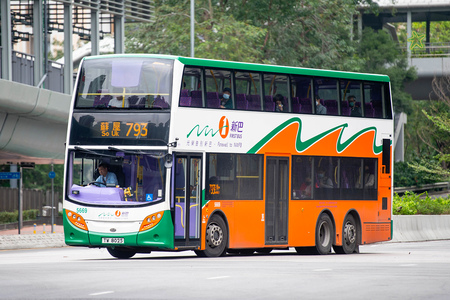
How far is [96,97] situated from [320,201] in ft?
20.0

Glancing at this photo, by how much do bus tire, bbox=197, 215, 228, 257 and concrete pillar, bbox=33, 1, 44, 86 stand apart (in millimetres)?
15651

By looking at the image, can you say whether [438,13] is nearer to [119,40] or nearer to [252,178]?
[119,40]

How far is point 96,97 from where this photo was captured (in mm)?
19422

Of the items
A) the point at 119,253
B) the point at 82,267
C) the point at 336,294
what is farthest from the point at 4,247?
the point at 336,294

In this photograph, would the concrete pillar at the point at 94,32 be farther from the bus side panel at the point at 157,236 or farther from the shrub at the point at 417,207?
the bus side panel at the point at 157,236

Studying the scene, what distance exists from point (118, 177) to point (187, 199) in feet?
4.80

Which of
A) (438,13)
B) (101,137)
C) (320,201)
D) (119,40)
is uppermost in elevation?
(438,13)

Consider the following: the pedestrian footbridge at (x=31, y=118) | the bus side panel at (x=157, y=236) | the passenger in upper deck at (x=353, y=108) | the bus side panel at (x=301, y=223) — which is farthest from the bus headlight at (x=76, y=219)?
the pedestrian footbridge at (x=31, y=118)

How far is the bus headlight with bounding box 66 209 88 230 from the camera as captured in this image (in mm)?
19031

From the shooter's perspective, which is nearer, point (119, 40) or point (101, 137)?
point (101, 137)

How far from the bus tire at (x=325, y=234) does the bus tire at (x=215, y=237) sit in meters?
3.15

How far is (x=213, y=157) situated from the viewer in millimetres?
19969

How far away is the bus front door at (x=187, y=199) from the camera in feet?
62.6

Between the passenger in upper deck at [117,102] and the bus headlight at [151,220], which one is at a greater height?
the passenger in upper deck at [117,102]
